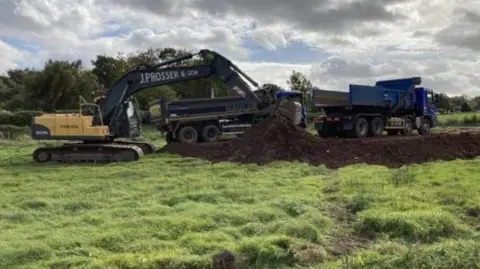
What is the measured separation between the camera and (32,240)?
7.45m

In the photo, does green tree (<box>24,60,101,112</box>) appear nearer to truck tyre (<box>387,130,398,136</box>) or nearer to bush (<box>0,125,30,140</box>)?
→ bush (<box>0,125,30,140</box>)

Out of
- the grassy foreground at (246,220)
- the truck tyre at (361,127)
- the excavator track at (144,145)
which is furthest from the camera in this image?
the truck tyre at (361,127)

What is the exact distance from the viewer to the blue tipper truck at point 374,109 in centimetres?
2545

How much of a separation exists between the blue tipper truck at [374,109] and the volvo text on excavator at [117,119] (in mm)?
A: 3537

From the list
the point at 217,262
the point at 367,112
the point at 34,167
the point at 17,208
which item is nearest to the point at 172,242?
the point at 217,262

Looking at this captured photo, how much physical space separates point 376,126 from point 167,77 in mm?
10794

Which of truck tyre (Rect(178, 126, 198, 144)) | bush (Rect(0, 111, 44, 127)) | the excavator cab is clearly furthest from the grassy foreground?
bush (Rect(0, 111, 44, 127))

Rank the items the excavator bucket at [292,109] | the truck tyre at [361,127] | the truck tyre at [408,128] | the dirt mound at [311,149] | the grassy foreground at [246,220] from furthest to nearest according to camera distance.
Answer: the truck tyre at [408,128] → the truck tyre at [361,127] → the excavator bucket at [292,109] → the dirt mound at [311,149] → the grassy foreground at [246,220]

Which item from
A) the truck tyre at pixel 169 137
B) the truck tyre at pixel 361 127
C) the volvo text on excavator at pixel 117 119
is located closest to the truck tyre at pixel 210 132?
the truck tyre at pixel 169 137

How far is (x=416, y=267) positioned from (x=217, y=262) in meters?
2.31

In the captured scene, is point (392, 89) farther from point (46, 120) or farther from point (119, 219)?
point (119, 219)

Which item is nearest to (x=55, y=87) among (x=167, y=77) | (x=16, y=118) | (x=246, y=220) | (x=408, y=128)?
(x=16, y=118)

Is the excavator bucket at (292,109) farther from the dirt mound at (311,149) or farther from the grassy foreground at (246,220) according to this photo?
the grassy foreground at (246,220)

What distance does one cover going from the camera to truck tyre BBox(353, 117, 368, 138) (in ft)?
83.5
